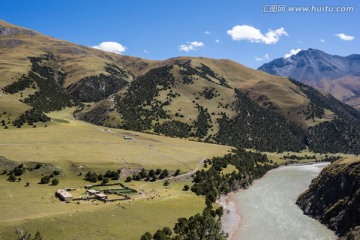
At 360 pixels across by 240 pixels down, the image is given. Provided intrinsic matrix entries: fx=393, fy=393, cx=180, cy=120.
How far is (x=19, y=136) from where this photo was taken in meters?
134

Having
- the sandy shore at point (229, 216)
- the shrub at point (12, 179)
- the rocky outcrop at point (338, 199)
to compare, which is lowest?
the sandy shore at point (229, 216)

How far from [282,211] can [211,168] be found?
35.1m

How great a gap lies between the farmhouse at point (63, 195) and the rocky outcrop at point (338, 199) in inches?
2144

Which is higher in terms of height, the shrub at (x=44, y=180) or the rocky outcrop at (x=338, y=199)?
the rocky outcrop at (x=338, y=199)

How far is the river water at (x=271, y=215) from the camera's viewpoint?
81062 millimetres

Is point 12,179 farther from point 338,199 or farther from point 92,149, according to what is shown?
point 338,199

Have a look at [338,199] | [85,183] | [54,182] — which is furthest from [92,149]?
[338,199]

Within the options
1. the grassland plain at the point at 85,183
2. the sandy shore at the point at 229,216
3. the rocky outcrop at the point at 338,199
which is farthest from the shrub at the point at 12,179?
the rocky outcrop at the point at 338,199

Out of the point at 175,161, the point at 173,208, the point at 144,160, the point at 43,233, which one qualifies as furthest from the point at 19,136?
the point at 43,233

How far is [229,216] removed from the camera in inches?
3674

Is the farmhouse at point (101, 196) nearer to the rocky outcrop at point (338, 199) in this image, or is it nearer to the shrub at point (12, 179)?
the shrub at point (12, 179)

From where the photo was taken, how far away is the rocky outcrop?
78.0 meters

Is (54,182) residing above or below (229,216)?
above

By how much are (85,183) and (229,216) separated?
36813 millimetres
